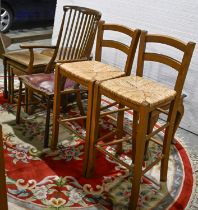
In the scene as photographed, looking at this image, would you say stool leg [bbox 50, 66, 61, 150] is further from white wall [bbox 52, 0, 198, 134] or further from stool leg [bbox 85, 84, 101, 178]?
white wall [bbox 52, 0, 198, 134]

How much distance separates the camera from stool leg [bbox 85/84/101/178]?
7.20ft

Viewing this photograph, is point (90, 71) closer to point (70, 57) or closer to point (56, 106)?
point (56, 106)

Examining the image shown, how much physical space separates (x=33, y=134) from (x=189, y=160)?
136 centimetres

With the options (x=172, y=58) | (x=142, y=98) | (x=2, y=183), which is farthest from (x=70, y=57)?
(x=2, y=183)

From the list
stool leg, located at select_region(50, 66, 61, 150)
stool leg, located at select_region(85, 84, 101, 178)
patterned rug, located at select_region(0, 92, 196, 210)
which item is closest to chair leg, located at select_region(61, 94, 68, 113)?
patterned rug, located at select_region(0, 92, 196, 210)

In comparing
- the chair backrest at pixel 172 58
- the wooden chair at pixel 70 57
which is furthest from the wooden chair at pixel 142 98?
the wooden chair at pixel 70 57

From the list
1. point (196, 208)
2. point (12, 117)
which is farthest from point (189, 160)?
point (12, 117)

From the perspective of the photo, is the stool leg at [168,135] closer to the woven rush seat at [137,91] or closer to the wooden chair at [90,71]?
the woven rush seat at [137,91]

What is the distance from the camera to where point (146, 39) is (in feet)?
7.62

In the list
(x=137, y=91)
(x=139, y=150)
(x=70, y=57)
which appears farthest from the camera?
(x=70, y=57)

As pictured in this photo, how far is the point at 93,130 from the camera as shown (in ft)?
7.43

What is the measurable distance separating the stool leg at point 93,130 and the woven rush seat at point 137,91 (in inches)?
3.2

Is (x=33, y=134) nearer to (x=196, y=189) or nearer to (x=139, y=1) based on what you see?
(x=196, y=189)

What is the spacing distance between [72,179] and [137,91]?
2.64 ft
